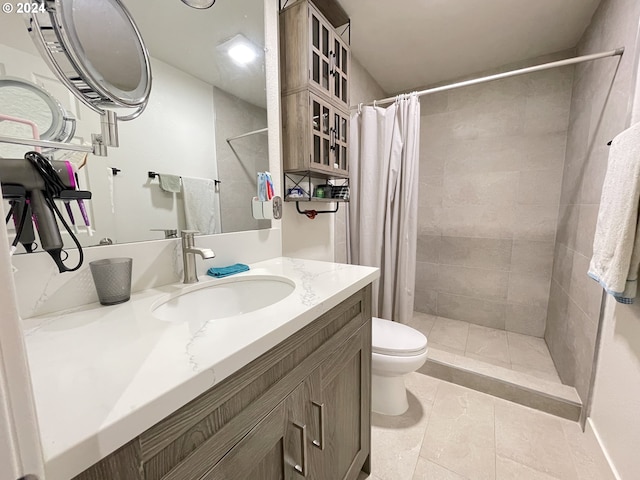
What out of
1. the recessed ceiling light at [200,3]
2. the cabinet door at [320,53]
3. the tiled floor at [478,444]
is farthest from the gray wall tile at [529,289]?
the recessed ceiling light at [200,3]

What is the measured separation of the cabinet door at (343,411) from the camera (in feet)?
2.35

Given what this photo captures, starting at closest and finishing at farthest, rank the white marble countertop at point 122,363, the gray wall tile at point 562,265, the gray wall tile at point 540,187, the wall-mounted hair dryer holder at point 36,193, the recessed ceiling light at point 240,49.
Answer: the white marble countertop at point 122,363 → the wall-mounted hair dryer holder at point 36,193 → the recessed ceiling light at point 240,49 → the gray wall tile at point 562,265 → the gray wall tile at point 540,187

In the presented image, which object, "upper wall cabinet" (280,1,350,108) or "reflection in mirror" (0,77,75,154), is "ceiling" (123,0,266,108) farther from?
"reflection in mirror" (0,77,75,154)

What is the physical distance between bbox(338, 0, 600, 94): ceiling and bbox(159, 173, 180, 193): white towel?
1420 millimetres

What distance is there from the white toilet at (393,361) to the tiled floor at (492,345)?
592 mm

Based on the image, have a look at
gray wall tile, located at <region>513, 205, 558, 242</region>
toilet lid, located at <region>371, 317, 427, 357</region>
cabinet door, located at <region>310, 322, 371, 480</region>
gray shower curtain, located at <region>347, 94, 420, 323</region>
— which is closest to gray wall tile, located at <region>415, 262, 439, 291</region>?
gray wall tile, located at <region>513, 205, 558, 242</region>

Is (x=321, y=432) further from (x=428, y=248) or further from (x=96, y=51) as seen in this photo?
(x=428, y=248)

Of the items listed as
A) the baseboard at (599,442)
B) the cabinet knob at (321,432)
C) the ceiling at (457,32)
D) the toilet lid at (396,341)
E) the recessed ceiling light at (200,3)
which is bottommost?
the baseboard at (599,442)

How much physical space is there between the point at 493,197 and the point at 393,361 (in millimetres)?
1729

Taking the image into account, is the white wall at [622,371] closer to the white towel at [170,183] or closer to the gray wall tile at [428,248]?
the gray wall tile at [428,248]

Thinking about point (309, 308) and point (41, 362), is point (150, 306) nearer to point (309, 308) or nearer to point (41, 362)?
point (41, 362)

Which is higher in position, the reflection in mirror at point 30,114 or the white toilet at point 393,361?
the reflection in mirror at point 30,114

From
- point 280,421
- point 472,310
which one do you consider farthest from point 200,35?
point 472,310

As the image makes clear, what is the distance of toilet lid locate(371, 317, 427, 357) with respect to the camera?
1.30 metres
